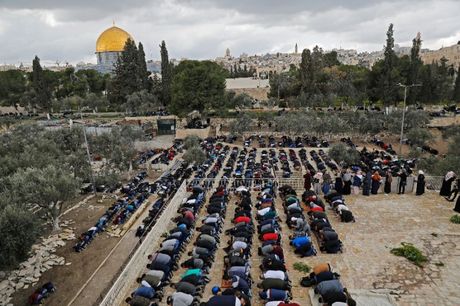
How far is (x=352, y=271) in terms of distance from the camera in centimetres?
995

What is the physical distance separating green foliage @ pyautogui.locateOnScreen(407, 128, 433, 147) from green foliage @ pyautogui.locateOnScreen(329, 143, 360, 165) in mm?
10753

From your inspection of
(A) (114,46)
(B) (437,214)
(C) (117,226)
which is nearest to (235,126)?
(C) (117,226)

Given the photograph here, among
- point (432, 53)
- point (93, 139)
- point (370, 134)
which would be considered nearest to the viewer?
point (93, 139)

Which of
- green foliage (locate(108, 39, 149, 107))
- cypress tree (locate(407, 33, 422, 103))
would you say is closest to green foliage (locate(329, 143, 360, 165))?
cypress tree (locate(407, 33, 422, 103))

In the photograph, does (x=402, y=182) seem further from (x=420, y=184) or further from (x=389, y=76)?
(x=389, y=76)

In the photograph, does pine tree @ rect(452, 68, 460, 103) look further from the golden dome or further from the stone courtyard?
the golden dome

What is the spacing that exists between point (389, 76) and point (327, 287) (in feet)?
137

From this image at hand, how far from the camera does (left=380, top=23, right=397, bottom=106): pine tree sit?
42656mm

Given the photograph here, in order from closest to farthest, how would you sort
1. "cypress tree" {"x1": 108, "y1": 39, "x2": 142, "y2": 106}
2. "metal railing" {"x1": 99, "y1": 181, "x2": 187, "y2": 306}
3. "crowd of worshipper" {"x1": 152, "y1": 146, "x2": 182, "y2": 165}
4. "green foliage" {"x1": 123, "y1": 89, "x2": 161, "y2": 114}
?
"metal railing" {"x1": 99, "y1": 181, "x2": 187, "y2": 306} → "crowd of worshipper" {"x1": 152, "y1": 146, "x2": 182, "y2": 165} → "green foliage" {"x1": 123, "y1": 89, "x2": 161, "y2": 114} → "cypress tree" {"x1": 108, "y1": 39, "x2": 142, "y2": 106}

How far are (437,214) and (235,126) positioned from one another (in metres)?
24.5

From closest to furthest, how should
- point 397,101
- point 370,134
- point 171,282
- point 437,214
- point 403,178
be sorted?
point 171,282 < point 437,214 < point 403,178 < point 370,134 < point 397,101

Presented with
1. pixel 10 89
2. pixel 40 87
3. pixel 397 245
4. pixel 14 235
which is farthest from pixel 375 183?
pixel 10 89

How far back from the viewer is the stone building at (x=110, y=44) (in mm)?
86250

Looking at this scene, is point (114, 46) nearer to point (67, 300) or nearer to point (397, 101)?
point (397, 101)
